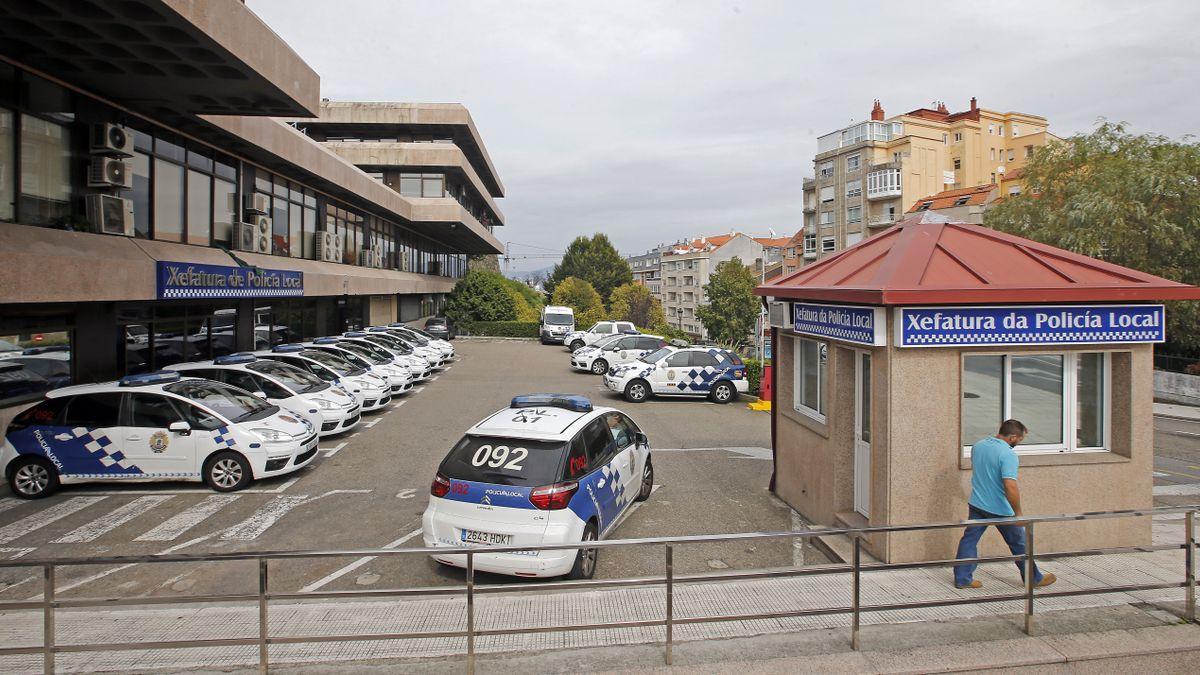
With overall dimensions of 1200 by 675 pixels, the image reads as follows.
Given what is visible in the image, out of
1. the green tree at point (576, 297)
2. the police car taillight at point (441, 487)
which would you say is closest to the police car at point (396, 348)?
the police car taillight at point (441, 487)

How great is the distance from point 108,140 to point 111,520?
323 inches

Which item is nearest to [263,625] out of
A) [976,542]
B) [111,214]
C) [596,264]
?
[976,542]

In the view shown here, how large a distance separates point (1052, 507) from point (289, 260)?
2167cm

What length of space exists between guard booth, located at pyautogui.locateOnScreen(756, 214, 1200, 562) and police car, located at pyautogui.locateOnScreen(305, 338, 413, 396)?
43.9 ft

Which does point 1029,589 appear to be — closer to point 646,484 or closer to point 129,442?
point 646,484

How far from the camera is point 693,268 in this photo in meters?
109

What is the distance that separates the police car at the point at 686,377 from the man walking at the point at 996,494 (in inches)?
539

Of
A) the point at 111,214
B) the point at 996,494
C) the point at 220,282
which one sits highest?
the point at 111,214

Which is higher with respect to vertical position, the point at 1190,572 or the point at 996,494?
the point at 996,494

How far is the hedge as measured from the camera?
48.4 m

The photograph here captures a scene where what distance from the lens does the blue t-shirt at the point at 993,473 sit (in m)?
5.79

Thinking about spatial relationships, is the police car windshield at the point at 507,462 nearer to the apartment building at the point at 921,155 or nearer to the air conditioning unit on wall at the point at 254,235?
the air conditioning unit on wall at the point at 254,235

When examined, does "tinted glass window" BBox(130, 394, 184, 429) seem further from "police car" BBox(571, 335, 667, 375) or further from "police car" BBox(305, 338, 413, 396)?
"police car" BBox(571, 335, 667, 375)

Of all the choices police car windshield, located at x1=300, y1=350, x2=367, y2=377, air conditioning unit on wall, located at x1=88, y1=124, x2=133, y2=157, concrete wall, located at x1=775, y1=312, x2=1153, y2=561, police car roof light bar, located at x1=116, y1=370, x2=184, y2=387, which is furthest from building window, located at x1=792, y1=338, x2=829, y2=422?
air conditioning unit on wall, located at x1=88, y1=124, x2=133, y2=157
